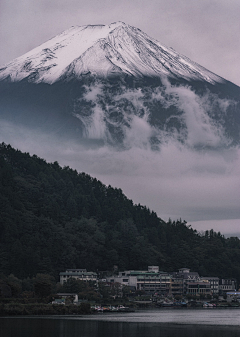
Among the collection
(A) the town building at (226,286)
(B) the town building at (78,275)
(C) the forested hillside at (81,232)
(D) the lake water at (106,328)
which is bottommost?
(D) the lake water at (106,328)

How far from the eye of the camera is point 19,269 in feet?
397

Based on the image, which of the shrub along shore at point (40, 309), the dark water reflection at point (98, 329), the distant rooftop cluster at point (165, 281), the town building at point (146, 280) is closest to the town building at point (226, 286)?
the distant rooftop cluster at point (165, 281)

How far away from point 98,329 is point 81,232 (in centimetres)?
8683

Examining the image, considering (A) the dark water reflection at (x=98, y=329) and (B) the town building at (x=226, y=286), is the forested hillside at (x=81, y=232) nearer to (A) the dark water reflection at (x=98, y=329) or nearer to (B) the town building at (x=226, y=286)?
(B) the town building at (x=226, y=286)

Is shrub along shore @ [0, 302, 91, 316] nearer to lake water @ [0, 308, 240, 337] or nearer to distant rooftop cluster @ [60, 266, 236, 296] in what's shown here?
lake water @ [0, 308, 240, 337]

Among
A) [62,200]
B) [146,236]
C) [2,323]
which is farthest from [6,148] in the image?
[2,323]

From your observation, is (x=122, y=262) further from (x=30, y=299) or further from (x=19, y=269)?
(x=30, y=299)

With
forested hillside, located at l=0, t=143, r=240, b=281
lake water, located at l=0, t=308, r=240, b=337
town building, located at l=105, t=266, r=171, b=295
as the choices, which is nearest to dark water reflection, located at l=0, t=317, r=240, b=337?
→ lake water, located at l=0, t=308, r=240, b=337

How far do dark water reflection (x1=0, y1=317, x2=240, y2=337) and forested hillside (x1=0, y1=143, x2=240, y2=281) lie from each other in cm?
5552

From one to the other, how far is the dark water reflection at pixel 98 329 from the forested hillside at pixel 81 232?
55518 millimetres

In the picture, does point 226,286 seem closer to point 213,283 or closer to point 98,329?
point 213,283

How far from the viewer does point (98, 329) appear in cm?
6062

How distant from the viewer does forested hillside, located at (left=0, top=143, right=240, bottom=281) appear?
132 m

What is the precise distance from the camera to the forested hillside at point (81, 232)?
132 m
